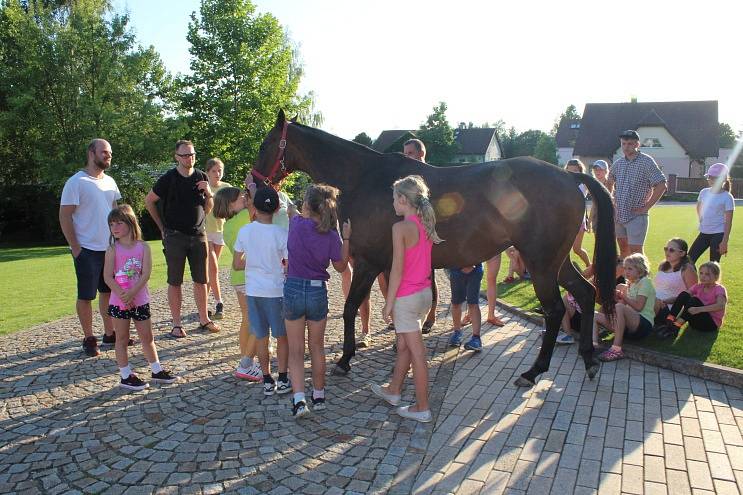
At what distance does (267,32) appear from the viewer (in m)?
28.8

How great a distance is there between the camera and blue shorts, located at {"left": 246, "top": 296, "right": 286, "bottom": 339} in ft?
14.6

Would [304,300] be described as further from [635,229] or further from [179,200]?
[635,229]

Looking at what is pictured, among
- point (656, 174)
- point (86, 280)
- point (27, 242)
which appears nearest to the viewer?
point (86, 280)

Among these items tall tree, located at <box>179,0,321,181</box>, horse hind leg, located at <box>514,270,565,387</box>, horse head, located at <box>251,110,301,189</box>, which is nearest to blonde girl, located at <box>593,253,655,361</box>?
horse hind leg, located at <box>514,270,565,387</box>

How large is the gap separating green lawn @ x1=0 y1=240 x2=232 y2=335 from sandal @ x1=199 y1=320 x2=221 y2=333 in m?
2.70

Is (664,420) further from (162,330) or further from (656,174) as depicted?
(162,330)

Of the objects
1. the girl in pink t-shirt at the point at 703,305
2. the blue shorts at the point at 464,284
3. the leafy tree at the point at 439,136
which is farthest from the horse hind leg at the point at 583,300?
the leafy tree at the point at 439,136

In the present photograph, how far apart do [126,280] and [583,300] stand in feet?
14.2

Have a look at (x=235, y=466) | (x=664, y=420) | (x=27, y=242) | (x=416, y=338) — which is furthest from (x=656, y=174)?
(x=27, y=242)

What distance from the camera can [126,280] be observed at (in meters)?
4.62

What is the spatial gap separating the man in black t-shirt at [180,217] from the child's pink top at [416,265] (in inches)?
134

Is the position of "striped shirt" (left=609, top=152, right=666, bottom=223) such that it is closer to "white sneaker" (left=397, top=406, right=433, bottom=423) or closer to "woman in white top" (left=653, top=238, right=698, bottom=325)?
"woman in white top" (left=653, top=238, right=698, bottom=325)

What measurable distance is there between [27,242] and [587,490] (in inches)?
1190

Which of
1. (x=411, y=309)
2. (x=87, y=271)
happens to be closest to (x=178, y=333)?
(x=87, y=271)
